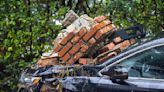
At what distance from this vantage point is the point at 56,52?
6.77 m

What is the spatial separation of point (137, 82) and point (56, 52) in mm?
2604

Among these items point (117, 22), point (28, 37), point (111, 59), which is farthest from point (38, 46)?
point (111, 59)

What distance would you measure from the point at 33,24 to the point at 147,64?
15.8ft

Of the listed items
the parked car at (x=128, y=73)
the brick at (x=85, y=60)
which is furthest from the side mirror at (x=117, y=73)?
the brick at (x=85, y=60)

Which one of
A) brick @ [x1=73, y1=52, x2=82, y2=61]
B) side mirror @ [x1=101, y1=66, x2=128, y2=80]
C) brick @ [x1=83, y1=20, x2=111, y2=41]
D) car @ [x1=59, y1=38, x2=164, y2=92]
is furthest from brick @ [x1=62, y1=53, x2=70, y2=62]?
side mirror @ [x1=101, y1=66, x2=128, y2=80]

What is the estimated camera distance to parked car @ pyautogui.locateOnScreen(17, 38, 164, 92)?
431cm

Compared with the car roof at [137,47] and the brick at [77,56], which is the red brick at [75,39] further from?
the car roof at [137,47]

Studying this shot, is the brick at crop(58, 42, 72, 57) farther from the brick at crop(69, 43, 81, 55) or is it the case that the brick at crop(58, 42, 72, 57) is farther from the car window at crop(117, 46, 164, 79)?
the car window at crop(117, 46, 164, 79)

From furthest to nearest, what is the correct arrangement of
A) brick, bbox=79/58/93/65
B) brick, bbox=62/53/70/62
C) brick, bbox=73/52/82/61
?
brick, bbox=62/53/70/62 < brick, bbox=73/52/82/61 < brick, bbox=79/58/93/65

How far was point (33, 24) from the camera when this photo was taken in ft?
29.1

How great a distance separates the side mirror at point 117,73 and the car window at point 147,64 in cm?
10

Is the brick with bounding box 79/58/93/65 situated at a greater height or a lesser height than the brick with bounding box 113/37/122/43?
lesser

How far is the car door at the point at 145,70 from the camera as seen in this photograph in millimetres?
4238

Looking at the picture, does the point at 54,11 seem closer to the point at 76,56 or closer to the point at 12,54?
the point at 12,54
